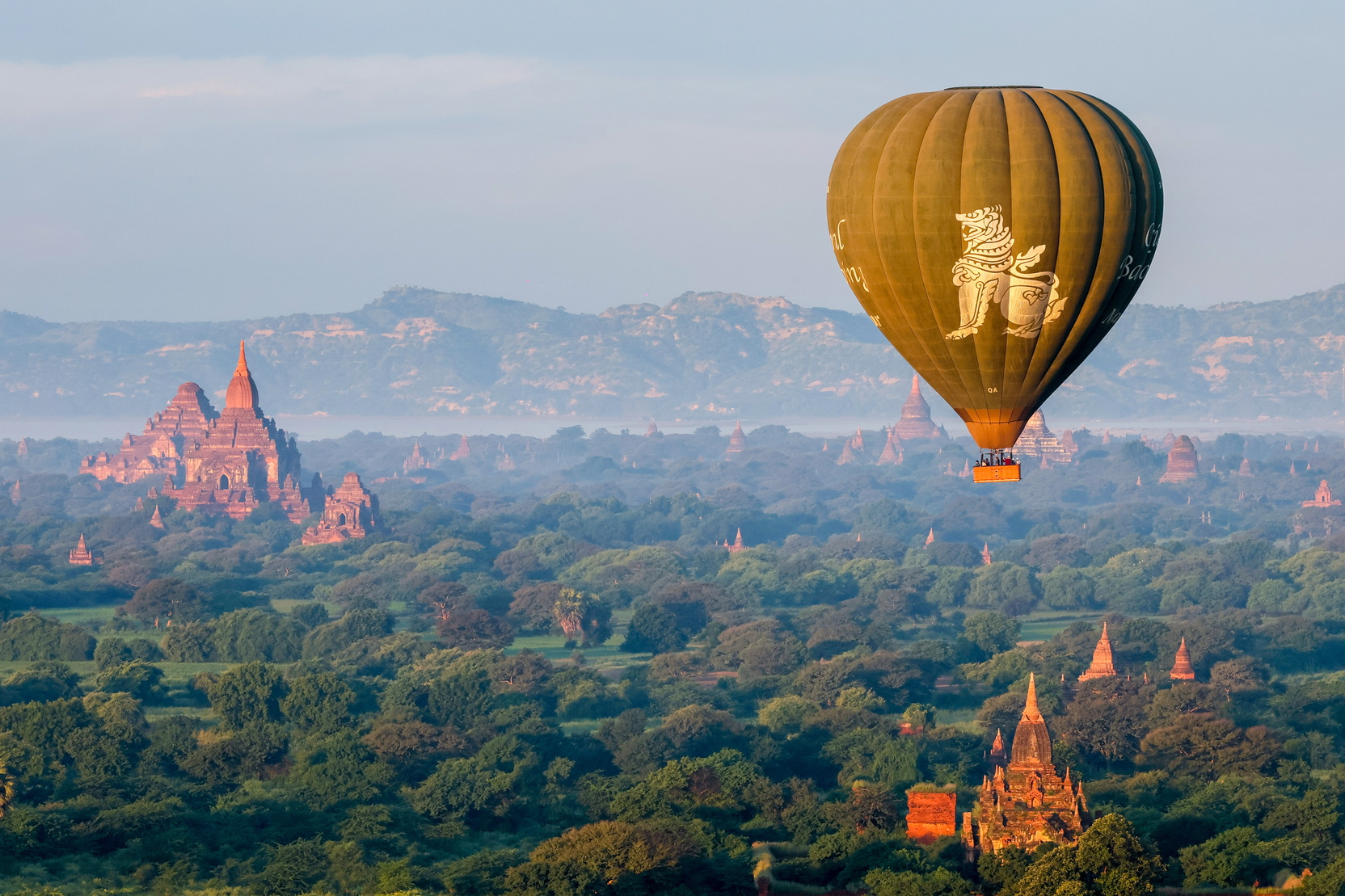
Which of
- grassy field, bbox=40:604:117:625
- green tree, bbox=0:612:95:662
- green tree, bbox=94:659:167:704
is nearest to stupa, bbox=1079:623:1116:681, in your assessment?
green tree, bbox=94:659:167:704

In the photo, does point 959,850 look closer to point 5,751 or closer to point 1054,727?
point 1054,727

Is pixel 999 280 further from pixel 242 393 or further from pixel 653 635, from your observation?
pixel 242 393

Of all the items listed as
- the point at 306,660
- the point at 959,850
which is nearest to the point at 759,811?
the point at 959,850

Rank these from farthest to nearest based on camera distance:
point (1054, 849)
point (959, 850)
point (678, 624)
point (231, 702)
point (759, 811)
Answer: point (678, 624) → point (231, 702) → point (759, 811) → point (959, 850) → point (1054, 849)

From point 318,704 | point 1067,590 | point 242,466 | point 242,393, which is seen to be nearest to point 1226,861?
point 318,704

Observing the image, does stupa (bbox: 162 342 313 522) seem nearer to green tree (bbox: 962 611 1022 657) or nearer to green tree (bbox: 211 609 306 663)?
green tree (bbox: 211 609 306 663)

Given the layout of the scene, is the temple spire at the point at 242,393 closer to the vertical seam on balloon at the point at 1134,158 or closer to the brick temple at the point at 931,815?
the brick temple at the point at 931,815

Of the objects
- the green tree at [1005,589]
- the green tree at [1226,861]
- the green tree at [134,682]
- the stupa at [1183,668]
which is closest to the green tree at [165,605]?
the green tree at [134,682]
